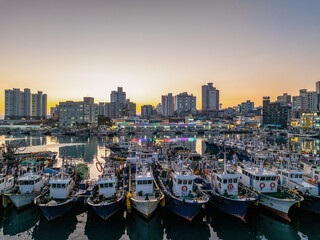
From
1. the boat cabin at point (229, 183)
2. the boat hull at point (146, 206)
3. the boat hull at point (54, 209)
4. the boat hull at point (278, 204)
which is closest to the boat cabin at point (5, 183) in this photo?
the boat hull at point (54, 209)

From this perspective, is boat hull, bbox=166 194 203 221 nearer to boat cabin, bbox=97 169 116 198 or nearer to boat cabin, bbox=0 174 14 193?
boat cabin, bbox=97 169 116 198

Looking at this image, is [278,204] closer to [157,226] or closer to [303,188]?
[303,188]

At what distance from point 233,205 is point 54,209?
572 inches

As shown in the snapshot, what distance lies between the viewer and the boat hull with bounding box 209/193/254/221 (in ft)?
57.5

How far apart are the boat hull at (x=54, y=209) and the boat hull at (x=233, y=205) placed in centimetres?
1283

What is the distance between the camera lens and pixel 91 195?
61.6 ft

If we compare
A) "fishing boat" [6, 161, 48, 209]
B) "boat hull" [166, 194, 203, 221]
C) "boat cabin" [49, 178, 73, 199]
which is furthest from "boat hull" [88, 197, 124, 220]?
"fishing boat" [6, 161, 48, 209]

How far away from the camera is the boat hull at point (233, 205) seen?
1752cm

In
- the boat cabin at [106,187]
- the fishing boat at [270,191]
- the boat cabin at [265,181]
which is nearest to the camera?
the fishing boat at [270,191]


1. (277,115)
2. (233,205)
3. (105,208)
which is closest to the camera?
(105,208)

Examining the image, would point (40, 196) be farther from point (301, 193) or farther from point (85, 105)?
point (85, 105)

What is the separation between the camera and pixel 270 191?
65.2 feet

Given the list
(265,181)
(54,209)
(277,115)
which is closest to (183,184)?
(265,181)

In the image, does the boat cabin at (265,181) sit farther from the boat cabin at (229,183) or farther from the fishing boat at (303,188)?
the fishing boat at (303,188)
